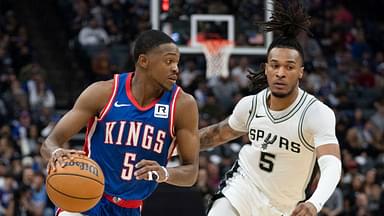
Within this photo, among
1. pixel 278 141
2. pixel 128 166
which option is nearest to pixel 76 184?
pixel 128 166

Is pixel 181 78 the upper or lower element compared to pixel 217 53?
lower

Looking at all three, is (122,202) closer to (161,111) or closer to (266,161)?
(161,111)

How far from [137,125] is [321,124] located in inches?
49.0

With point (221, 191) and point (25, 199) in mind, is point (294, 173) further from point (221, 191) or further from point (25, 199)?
point (25, 199)

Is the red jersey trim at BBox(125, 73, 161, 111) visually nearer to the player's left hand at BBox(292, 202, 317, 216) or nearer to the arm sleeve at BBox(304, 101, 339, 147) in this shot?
the arm sleeve at BBox(304, 101, 339, 147)

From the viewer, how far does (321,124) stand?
594 centimetres

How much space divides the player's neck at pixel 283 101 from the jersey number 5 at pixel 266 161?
335 mm

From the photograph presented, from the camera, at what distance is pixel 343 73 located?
57.6 feet

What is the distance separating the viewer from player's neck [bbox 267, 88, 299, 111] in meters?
6.25

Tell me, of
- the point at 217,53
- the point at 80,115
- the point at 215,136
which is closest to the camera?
the point at 80,115

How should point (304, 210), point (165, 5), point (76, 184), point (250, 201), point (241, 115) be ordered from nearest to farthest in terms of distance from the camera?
point (304, 210), point (76, 184), point (250, 201), point (241, 115), point (165, 5)

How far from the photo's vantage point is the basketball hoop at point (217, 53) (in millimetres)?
13234

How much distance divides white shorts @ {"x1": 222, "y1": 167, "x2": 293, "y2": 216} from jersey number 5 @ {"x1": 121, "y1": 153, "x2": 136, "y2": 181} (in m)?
0.82

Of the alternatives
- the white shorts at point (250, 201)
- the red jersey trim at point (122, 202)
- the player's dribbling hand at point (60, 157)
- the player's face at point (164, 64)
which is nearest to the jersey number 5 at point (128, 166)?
the red jersey trim at point (122, 202)
